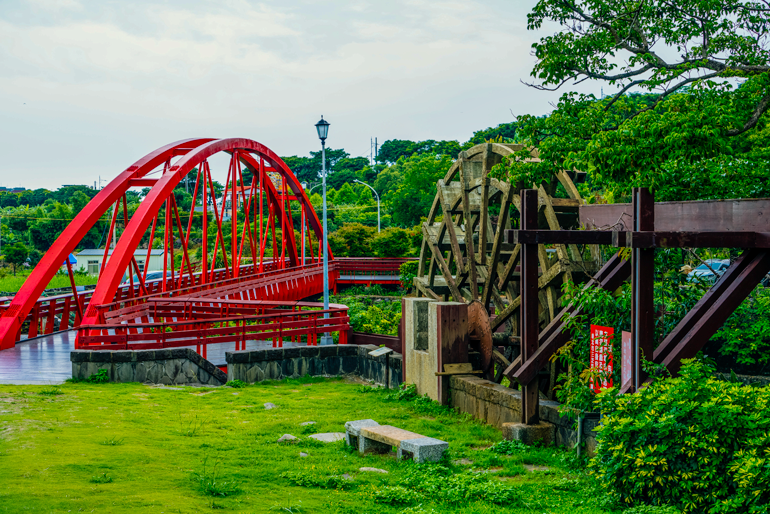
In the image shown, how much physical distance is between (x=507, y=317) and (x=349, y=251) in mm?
30952

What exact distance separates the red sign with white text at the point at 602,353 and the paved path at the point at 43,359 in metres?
9.05

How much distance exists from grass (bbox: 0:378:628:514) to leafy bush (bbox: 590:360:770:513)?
45cm

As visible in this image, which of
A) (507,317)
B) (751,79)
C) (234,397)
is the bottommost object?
(234,397)

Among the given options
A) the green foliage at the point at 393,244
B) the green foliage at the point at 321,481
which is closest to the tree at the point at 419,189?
the green foliage at the point at 393,244

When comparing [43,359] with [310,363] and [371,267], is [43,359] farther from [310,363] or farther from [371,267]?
[371,267]

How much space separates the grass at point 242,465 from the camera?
571 centimetres

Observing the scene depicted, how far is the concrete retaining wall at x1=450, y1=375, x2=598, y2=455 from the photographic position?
7633mm

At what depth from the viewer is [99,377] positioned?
12375 mm

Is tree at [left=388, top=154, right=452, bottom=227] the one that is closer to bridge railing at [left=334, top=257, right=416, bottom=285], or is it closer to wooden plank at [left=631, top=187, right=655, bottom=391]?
bridge railing at [left=334, top=257, right=416, bottom=285]

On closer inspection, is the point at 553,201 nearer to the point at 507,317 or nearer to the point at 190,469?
the point at 507,317

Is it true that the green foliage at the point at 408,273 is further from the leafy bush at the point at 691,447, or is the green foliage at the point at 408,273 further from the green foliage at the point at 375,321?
the leafy bush at the point at 691,447

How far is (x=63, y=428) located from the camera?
8.20 meters

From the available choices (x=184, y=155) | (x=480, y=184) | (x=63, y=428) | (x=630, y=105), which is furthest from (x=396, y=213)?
(x=63, y=428)

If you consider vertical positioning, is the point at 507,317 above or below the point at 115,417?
above
